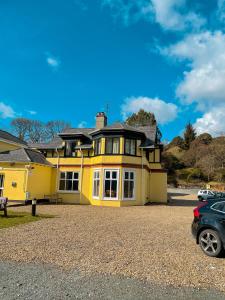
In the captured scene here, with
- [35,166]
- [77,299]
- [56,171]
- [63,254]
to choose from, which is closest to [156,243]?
[63,254]

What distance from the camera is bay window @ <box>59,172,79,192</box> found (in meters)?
24.0

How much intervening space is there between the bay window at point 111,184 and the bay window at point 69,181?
11.3 ft

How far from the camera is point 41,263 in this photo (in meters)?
5.82

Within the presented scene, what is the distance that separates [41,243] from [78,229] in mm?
2668

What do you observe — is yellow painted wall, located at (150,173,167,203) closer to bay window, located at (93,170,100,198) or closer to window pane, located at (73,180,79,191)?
bay window, located at (93,170,100,198)

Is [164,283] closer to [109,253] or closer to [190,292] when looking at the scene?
[190,292]

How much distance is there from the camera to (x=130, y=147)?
883 inches

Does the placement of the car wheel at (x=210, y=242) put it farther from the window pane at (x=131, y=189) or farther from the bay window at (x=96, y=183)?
the bay window at (x=96, y=183)

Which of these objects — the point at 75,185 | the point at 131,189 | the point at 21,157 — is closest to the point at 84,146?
the point at 75,185

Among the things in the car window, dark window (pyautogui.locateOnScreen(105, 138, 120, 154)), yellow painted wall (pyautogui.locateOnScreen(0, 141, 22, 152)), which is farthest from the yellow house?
the car window

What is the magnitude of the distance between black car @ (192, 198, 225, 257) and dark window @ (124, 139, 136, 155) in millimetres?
14817

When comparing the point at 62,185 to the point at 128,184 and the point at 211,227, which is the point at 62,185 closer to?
the point at 128,184

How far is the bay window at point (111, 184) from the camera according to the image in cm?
2131

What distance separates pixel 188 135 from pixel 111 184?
203 feet
